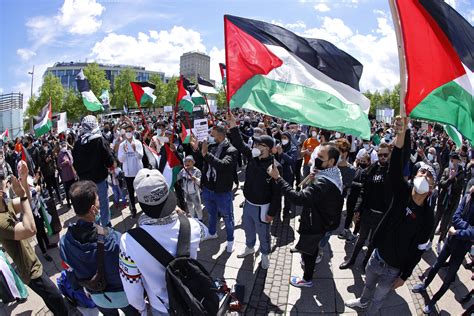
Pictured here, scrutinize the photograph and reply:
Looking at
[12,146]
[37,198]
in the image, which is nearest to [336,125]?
[37,198]

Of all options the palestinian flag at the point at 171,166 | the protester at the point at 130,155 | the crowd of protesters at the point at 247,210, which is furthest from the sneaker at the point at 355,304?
the protester at the point at 130,155

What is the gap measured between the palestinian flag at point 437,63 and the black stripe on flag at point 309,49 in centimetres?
126

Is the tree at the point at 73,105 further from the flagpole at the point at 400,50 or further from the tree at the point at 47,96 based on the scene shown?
the flagpole at the point at 400,50

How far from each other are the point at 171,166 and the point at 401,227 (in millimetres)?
3701

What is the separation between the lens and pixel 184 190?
20.0ft

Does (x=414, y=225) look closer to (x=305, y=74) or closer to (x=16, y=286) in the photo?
(x=305, y=74)

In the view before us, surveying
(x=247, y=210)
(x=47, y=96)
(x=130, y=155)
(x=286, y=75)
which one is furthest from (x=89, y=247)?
(x=47, y=96)

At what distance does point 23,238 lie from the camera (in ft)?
8.74

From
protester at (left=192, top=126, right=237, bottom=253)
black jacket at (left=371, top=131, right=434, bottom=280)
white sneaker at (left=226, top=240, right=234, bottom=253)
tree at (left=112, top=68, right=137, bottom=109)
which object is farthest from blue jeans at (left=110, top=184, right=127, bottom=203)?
tree at (left=112, top=68, right=137, bottom=109)

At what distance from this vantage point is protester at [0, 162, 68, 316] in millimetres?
2652

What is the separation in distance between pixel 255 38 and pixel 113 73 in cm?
13759

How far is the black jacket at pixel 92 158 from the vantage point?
5195mm

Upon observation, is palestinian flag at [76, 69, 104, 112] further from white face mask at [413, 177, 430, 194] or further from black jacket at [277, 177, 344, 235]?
white face mask at [413, 177, 430, 194]

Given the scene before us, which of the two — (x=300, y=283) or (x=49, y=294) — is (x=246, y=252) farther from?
(x=49, y=294)
